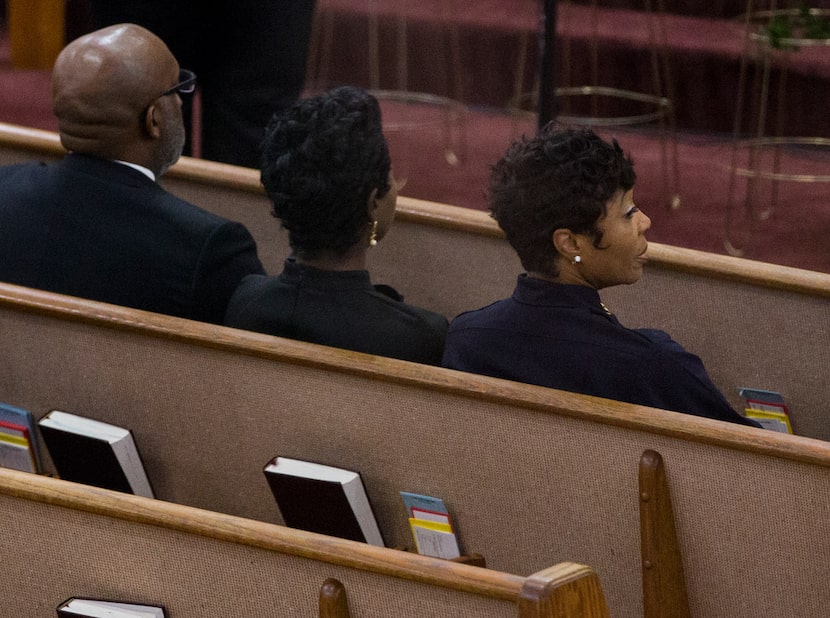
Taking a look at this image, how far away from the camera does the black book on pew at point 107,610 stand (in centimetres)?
155

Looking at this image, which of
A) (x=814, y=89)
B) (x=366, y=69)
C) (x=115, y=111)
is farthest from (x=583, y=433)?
(x=366, y=69)

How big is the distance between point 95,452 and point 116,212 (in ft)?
1.69

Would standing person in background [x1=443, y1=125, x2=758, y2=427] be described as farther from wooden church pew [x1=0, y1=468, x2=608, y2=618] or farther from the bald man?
wooden church pew [x1=0, y1=468, x2=608, y2=618]

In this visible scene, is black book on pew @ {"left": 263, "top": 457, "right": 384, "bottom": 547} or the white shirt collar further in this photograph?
the white shirt collar

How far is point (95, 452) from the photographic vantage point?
84.6 inches

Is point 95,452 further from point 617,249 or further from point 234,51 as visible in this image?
point 234,51

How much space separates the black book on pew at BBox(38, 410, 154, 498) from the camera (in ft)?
7.01

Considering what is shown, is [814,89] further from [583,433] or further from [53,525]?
[53,525]

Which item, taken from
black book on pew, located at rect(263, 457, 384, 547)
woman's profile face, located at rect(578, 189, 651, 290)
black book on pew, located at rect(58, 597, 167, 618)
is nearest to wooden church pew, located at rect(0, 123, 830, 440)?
woman's profile face, located at rect(578, 189, 651, 290)

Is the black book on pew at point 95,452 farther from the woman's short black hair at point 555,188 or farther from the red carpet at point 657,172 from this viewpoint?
the red carpet at point 657,172

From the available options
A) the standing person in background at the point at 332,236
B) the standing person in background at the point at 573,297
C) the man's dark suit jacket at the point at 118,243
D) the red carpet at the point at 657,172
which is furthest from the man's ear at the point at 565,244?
the red carpet at the point at 657,172

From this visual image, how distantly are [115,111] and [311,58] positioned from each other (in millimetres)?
3661

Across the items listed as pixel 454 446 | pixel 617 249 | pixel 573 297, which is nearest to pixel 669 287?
pixel 617 249

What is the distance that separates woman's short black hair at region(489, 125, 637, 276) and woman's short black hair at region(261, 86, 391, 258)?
0.25 metres
